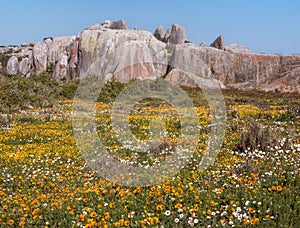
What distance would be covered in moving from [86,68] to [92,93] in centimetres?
1776

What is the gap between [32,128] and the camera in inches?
758

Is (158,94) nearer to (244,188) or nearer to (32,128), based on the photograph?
(32,128)

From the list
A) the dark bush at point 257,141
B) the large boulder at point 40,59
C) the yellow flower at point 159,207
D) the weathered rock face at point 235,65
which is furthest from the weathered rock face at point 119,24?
the yellow flower at point 159,207

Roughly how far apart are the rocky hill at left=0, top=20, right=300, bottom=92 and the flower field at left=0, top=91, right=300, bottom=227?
105ft

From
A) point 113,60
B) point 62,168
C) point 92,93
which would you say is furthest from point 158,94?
point 62,168

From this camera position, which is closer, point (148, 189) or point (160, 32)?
point (148, 189)

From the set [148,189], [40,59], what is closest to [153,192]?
[148,189]

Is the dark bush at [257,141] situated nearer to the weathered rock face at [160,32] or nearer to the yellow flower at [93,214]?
the yellow flower at [93,214]

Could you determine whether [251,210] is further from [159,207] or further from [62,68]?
[62,68]

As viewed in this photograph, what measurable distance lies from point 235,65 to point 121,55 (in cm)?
1414

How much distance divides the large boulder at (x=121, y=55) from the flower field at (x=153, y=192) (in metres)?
34.0

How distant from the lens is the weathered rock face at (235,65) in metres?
48.7

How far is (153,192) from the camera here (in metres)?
8.80

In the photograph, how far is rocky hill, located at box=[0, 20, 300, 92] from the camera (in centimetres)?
4791
